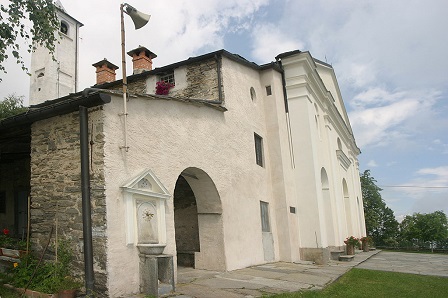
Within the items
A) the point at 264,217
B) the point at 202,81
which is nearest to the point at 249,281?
the point at 264,217

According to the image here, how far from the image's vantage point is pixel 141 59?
15062 millimetres

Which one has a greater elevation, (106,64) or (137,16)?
(106,64)

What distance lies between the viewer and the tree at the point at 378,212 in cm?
4206

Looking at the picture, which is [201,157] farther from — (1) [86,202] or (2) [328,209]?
(2) [328,209]

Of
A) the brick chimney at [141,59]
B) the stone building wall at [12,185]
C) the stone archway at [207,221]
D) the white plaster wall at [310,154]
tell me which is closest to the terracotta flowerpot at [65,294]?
the stone archway at [207,221]

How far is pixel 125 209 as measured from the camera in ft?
22.2

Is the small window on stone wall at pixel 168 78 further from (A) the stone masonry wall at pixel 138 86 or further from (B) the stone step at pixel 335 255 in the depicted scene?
(B) the stone step at pixel 335 255

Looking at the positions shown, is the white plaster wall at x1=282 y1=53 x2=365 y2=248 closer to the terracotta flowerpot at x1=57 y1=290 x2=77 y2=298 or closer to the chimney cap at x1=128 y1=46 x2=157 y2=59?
the chimney cap at x1=128 y1=46 x2=157 y2=59

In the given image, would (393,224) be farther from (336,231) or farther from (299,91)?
(299,91)

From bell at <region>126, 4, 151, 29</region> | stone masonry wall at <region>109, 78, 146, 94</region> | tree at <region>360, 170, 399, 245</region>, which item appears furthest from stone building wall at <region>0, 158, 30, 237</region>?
tree at <region>360, 170, 399, 245</region>

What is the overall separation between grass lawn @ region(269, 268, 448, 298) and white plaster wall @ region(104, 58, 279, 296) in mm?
2617

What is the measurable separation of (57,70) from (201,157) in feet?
76.1

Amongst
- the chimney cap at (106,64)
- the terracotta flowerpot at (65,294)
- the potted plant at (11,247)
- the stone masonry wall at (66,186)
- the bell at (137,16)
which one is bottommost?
the terracotta flowerpot at (65,294)

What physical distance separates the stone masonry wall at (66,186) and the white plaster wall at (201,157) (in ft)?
0.50
